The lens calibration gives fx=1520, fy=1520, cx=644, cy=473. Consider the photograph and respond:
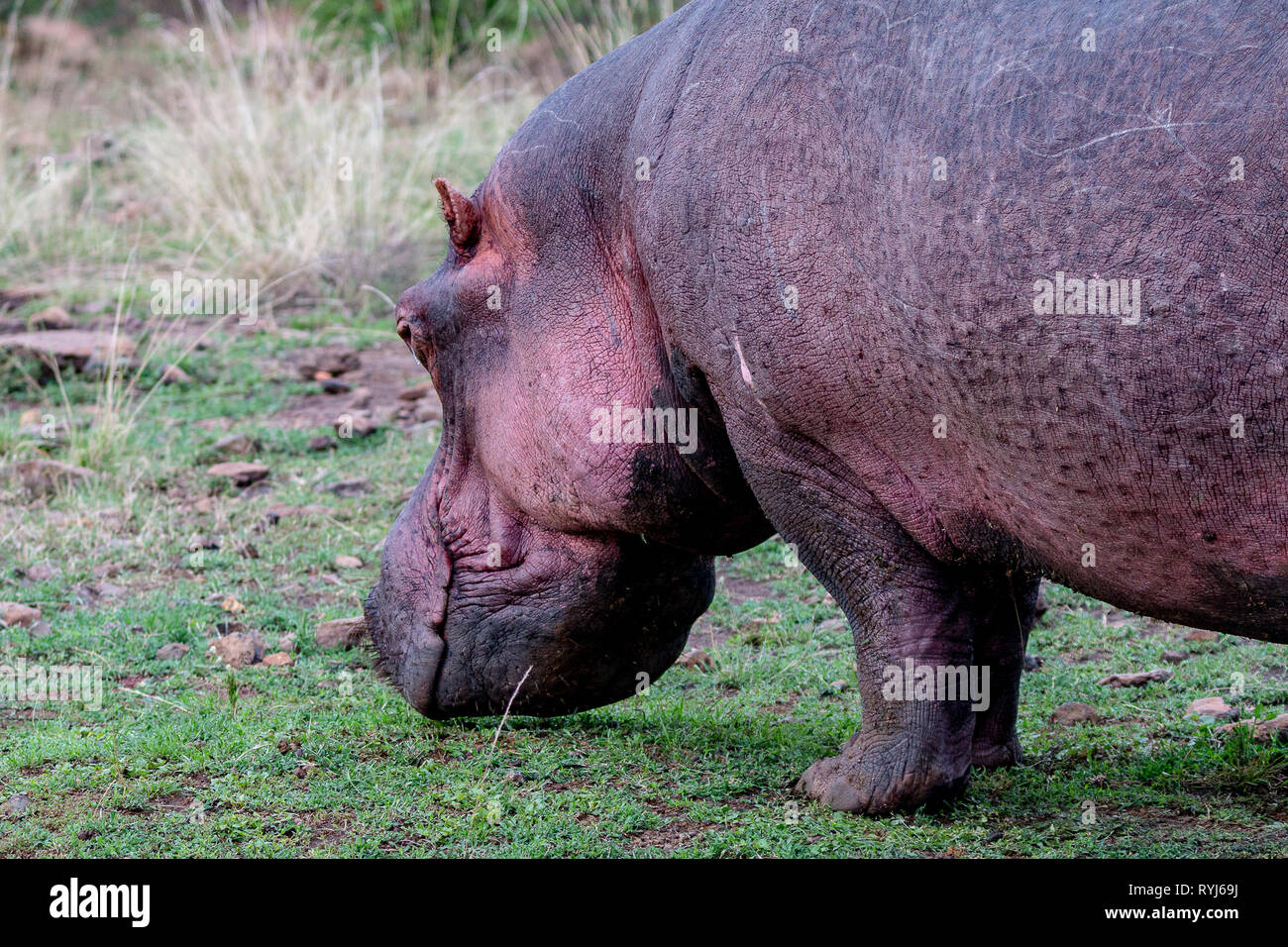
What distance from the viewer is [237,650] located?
5.23 m

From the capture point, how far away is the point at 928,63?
3107mm

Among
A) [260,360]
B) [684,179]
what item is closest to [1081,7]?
[684,179]

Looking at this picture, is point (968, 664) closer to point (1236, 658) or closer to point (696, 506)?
point (696, 506)

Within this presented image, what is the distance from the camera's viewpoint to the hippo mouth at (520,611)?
4121mm

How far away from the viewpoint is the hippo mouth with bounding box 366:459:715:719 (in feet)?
13.5

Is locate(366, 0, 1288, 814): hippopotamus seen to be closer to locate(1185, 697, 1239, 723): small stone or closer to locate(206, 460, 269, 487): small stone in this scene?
locate(1185, 697, 1239, 723): small stone

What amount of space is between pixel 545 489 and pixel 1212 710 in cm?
215

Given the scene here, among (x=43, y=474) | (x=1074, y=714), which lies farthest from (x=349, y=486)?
(x=1074, y=714)

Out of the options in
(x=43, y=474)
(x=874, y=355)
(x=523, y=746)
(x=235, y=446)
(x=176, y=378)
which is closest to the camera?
(x=874, y=355)

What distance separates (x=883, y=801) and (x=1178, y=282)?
1.52 m

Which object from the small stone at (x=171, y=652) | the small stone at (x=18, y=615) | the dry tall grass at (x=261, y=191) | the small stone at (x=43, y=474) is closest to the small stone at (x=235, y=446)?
the small stone at (x=43, y=474)

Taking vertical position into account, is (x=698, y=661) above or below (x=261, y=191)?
below

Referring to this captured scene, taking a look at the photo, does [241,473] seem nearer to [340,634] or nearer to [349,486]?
[349,486]

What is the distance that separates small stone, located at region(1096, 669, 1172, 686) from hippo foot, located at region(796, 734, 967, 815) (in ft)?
4.62
